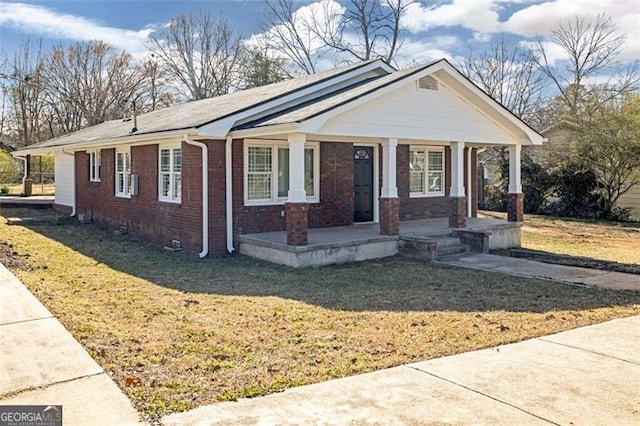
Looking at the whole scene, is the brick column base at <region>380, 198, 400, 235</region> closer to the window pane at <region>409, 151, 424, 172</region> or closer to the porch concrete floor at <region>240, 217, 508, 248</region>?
the porch concrete floor at <region>240, 217, 508, 248</region>

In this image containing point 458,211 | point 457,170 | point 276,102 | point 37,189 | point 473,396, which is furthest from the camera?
point 37,189

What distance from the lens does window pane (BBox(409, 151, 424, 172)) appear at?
51.0 feet

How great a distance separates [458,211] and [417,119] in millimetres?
2484

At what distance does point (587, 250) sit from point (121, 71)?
124ft

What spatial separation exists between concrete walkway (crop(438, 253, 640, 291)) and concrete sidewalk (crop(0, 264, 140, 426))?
7.43 metres

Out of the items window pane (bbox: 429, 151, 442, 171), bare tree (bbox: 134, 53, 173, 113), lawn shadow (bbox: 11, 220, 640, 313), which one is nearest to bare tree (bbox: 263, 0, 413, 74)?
bare tree (bbox: 134, 53, 173, 113)

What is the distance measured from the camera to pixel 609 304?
7598mm

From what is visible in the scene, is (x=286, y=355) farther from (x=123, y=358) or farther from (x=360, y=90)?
(x=360, y=90)

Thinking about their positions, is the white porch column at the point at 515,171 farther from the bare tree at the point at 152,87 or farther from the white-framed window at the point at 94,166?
the bare tree at the point at 152,87

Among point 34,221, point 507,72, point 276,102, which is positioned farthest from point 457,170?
point 507,72

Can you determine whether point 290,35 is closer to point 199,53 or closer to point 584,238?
point 199,53

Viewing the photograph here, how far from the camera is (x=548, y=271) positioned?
399 inches

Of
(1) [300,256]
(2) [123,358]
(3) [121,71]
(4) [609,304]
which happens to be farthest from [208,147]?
(3) [121,71]

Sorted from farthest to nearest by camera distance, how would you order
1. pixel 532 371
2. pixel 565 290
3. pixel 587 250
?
1. pixel 587 250
2. pixel 565 290
3. pixel 532 371
